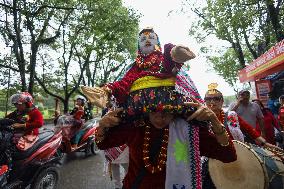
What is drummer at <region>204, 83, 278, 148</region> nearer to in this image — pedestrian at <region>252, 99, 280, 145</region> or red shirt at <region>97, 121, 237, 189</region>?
red shirt at <region>97, 121, 237, 189</region>

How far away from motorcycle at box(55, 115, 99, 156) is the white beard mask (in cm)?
651

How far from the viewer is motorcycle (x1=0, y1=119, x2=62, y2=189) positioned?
14.8ft

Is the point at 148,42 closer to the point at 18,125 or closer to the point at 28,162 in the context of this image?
the point at 28,162

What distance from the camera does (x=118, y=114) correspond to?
6.72 feet

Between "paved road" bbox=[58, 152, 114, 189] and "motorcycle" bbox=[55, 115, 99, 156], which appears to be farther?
"motorcycle" bbox=[55, 115, 99, 156]

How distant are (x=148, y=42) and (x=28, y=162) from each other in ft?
12.1

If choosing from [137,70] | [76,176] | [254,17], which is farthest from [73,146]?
[254,17]

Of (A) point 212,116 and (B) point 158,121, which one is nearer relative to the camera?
(A) point 212,116


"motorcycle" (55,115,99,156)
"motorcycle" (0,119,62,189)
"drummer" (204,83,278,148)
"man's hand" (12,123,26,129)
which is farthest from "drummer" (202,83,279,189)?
"motorcycle" (55,115,99,156)

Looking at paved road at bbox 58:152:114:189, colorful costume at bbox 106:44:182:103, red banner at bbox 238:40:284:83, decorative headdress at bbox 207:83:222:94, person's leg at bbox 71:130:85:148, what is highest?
red banner at bbox 238:40:284:83

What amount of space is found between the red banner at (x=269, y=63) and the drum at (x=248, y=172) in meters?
5.75

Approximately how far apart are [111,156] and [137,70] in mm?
→ 1857

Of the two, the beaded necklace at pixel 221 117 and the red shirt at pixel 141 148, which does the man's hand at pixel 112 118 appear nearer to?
the red shirt at pixel 141 148

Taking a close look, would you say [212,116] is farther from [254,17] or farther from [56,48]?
[56,48]
